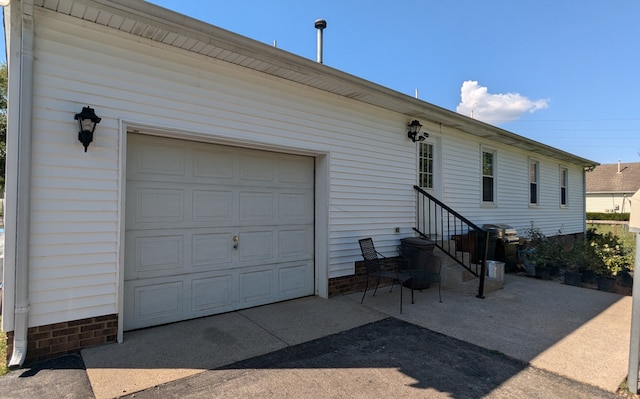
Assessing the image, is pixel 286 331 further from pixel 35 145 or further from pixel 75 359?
pixel 35 145

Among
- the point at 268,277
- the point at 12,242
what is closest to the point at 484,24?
the point at 268,277

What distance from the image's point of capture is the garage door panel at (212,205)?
4.49m

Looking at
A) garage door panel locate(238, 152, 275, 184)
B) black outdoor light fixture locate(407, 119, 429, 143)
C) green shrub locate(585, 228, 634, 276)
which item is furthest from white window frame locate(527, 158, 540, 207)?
garage door panel locate(238, 152, 275, 184)

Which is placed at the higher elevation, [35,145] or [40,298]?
[35,145]

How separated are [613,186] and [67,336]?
41.0 metres

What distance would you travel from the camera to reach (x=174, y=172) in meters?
4.32

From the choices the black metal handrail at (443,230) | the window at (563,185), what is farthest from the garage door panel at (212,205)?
the window at (563,185)

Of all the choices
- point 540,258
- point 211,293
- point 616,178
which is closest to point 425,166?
point 540,258

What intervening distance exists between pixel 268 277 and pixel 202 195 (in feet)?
5.19

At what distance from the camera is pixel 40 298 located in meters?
3.22

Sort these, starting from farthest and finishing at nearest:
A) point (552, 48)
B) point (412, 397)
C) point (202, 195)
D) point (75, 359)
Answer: point (552, 48) < point (202, 195) < point (75, 359) < point (412, 397)

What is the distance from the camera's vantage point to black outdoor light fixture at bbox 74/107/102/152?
332 cm

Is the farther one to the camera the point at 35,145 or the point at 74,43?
the point at 74,43

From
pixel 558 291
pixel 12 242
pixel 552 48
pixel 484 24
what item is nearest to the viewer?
pixel 12 242
